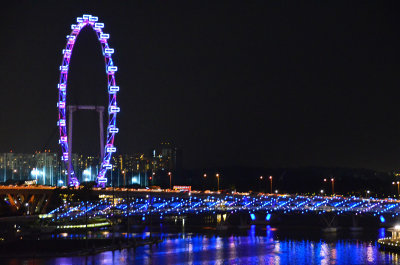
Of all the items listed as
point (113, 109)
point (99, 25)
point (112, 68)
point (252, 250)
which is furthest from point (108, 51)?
point (252, 250)

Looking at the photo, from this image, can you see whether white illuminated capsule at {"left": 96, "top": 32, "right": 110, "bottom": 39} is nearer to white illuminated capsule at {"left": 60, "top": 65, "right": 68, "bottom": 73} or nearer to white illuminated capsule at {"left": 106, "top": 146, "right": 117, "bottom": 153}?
white illuminated capsule at {"left": 60, "top": 65, "right": 68, "bottom": 73}

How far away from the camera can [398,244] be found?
5394 centimetres

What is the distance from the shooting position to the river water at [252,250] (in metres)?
48.3

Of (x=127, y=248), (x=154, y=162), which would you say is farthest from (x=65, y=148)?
(x=154, y=162)

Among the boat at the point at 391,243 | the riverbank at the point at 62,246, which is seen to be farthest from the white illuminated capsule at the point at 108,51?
the boat at the point at 391,243

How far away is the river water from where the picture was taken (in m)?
48.3

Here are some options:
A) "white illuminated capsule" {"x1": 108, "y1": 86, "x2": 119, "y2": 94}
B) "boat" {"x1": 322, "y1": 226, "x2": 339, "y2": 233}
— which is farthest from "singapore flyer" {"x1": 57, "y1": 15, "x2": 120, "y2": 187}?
"boat" {"x1": 322, "y1": 226, "x2": 339, "y2": 233}

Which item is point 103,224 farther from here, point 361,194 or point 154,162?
point 154,162

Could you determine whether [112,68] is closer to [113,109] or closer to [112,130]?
[113,109]

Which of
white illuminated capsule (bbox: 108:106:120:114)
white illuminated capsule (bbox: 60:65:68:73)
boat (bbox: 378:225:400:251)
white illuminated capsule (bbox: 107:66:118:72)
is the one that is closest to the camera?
boat (bbox: 378:225:400:251)

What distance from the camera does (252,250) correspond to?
55.1 metres

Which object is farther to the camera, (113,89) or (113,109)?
(113,109)

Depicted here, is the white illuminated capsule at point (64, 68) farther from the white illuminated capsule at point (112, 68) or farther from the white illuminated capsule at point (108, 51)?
the white illuminated capsule at point (108, 51)

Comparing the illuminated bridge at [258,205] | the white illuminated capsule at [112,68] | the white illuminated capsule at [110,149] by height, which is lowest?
the illuminated bridge at [258,205]
